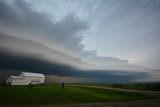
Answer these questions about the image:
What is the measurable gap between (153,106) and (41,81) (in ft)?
297

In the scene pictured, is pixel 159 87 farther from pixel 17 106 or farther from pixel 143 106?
pixel 17 106

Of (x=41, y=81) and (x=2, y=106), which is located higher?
(x=41, y=81)

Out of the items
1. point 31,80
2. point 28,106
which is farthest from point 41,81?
point 28,106

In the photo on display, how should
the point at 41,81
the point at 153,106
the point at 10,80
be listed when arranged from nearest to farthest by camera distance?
the point at 153,106 → the point at 10,80 → the point at 41,81

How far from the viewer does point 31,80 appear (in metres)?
108

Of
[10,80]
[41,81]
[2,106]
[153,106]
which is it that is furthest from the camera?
[41,81]

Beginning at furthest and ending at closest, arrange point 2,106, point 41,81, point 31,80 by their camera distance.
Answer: point 41,81 → point 31,80 → point 2,106

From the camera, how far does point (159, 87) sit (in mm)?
102312

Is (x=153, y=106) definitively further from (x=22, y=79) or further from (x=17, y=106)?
(x=22, y=79)

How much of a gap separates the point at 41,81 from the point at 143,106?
89.3 m

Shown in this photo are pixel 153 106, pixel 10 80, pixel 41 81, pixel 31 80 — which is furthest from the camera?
pixel 41 81

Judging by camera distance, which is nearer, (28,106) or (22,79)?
(28,106)

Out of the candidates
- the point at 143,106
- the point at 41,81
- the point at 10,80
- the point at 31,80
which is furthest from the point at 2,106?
the point at 41,81

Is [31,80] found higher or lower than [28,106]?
higher
